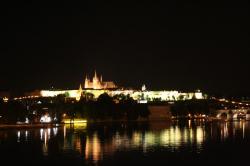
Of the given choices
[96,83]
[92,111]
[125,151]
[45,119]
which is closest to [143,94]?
[96,83]

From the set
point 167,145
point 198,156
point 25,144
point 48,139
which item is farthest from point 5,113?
point 198,156

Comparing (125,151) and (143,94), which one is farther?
(143,94)

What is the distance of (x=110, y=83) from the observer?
96500 millimetres

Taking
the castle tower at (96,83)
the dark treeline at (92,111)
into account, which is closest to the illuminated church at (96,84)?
the castle tower at (96,83)

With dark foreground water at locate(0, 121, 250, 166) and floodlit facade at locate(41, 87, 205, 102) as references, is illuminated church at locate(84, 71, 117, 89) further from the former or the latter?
dark foreground water at locate(0, 121, 250, 166)

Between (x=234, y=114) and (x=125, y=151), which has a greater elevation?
(x=234, y=114)

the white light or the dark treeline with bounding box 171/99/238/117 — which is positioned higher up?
the dark treeline with bounding box 171/99/238/117

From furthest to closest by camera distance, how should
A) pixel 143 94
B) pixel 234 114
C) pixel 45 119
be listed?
1. pixel 143 94
2. pixel 234 114
3. pixel 45 119

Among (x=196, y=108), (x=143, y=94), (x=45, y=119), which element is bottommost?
(x=45, y=119)

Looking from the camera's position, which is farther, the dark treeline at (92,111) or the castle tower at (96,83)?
the castle tower at (96,83)

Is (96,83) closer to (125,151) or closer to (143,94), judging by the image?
(143,94)

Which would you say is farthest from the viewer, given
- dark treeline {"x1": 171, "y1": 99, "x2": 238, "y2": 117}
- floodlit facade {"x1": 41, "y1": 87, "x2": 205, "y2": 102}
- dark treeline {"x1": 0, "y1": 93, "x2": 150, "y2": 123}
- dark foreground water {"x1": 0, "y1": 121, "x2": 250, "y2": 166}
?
floodlit facade {"x1": 41, "y1": 87, "x2": 205, "y2": 102}

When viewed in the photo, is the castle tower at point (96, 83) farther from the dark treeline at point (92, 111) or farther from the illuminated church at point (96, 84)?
the dark treeline at point (92, 111)

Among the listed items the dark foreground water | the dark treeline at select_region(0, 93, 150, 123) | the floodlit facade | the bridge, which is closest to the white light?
the dark treeline at select_region(0, 93, 150, 123)
